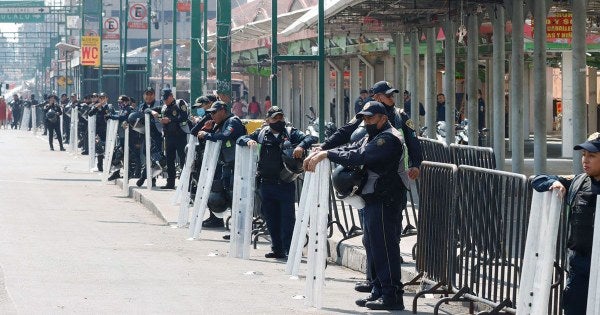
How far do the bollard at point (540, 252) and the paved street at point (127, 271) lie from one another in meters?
2.66

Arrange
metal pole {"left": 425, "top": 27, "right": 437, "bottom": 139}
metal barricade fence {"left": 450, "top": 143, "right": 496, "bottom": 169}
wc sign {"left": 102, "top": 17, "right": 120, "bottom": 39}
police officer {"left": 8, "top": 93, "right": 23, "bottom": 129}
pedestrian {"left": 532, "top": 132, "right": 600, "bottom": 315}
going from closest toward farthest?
1. pedestrian {"left": 532, "top": 132, "right": 600, "bottom": 315}
2. metal barricade fence {"left": 450, "top": 143, "right": 496, "bottom": 169}
3. metal pole {"left": 425, "top": 27, "right": 437, "bottom": 139}
4. wc sign {"left": 102, "top": 17, "right": 120, "bottom": 39}
5. police officer {"left": 8, "top": 93, "right": 23, "bottom": 129}

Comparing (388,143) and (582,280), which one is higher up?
(388,143)

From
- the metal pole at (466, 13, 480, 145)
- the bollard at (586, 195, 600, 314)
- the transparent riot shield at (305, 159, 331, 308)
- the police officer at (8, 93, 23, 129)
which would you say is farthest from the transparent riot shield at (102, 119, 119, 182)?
the police officer at (8, 93, 23, 129)

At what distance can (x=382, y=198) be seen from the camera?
38.3 ft

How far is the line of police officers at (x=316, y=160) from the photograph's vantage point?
38.2 ft

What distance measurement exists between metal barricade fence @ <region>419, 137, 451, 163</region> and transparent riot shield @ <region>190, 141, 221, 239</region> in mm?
3039

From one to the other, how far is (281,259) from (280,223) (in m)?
0.38

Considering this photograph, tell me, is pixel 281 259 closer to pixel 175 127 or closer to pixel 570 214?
pixel 570 214

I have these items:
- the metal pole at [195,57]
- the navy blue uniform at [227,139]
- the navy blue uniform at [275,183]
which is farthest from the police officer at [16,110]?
the navy blue uniform at [275,183]

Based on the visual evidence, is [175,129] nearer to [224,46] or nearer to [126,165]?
[126,165]

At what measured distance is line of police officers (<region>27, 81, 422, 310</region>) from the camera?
38.2 feet

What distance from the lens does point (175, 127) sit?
24438 mm

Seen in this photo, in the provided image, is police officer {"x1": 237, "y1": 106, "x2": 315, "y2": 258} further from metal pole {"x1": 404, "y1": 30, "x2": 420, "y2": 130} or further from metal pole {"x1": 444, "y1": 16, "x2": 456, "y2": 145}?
metal pole {"x1": 404, "y1": 30, "x2": 420, "y2": 130}

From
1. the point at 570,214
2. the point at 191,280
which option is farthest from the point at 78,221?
the point at 570,214
